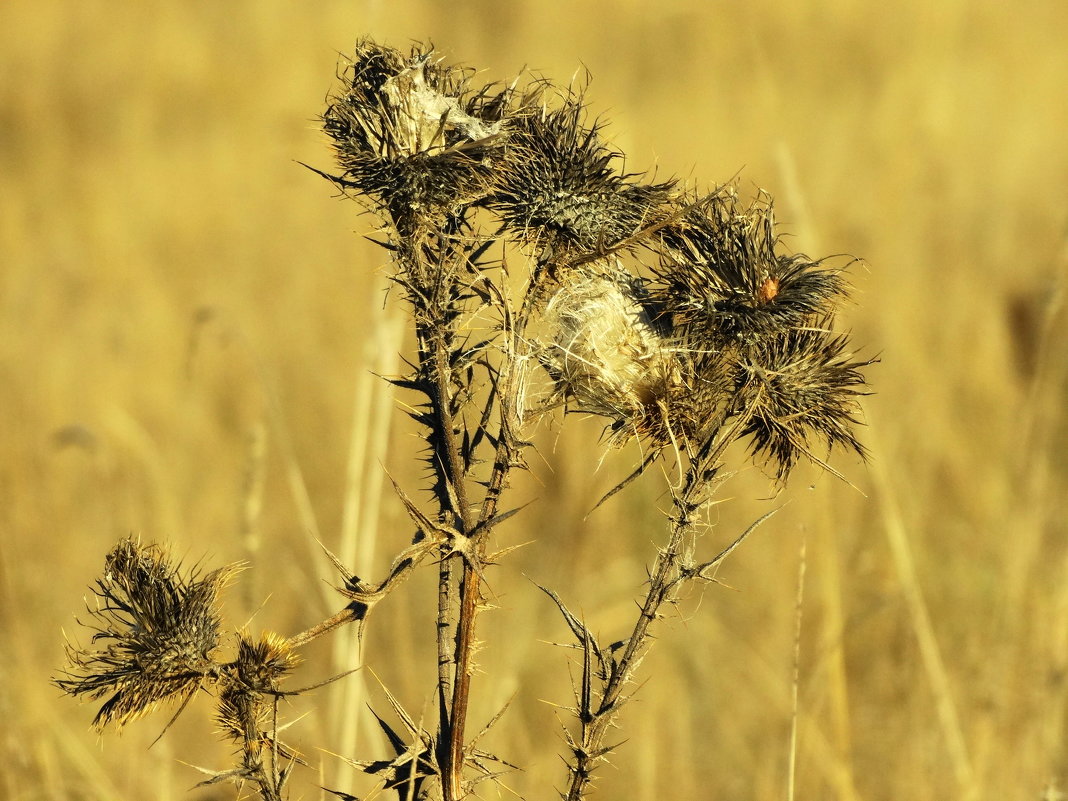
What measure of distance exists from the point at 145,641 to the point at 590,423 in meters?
4.20

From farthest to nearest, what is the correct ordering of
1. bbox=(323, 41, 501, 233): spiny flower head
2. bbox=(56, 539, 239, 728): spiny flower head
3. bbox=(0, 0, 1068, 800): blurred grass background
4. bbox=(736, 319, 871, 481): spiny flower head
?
bbox=(0, 0, 1068, 800): blurred grass background
bbox=(736, 319, 871, 481): spiny flower head
bbox=(323, 41, 501, 233): spiny flower head
bbox=(56, 539, 239, 728): spiny flower head

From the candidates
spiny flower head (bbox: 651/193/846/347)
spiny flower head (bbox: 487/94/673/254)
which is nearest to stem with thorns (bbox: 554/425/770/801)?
spiny flower head (bbox: 651/193/846/347)

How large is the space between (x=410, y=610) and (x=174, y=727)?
45.9 inches

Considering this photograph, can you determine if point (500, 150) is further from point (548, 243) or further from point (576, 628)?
point (576, 628)

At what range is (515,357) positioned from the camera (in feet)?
4.43

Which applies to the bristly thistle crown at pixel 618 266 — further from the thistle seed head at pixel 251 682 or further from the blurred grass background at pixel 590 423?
the thistle seed head at pixel 251 682

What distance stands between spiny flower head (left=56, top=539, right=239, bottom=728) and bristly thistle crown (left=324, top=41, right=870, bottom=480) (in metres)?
0.54

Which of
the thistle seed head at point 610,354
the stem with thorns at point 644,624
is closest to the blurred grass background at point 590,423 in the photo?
the stem with thorns at point 644,624

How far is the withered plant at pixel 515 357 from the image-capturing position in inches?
49.3

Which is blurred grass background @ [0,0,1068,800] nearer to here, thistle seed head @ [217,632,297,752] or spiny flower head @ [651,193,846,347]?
spiny flower head @ [651,193,846,347]

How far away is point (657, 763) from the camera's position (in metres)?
3.78

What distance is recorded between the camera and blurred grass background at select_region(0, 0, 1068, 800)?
3.23 m

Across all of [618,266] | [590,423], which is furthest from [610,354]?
[590,423]

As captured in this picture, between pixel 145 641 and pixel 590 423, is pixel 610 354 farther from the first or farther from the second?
pixel 590 423
